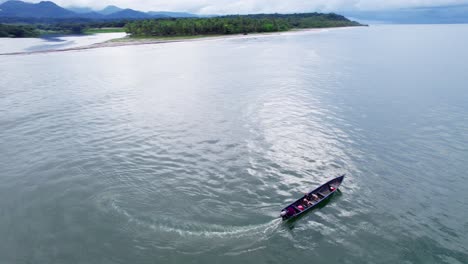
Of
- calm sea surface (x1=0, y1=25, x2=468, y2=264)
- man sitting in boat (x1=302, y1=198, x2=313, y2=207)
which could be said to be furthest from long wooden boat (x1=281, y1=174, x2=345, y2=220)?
calm sea surface (x1=0, y1=25, x2=468, y2=264)

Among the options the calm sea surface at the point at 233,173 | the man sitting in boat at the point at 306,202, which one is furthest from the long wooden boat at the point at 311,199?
the calm sea surface at the point at 233,173

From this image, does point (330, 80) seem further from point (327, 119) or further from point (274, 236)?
point (274, 236)

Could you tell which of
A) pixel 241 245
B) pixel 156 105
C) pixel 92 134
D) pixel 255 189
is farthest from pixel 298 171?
pixel 156 105

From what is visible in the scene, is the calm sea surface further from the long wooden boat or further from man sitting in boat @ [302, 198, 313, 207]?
man sitting in boat @ [302, 198, 313, 207]

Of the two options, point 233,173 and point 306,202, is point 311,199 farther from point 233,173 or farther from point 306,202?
point 233,173

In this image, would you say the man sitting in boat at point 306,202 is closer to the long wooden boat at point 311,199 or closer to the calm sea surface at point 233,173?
the long wooden boat at point 311,199
